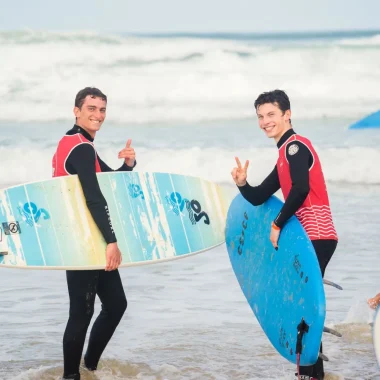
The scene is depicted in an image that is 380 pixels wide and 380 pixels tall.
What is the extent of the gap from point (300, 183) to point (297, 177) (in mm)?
28

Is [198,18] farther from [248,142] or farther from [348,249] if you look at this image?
[348,249]

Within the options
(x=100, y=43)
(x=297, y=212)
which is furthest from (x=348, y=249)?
(x=100, y=43)

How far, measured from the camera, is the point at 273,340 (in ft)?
12.0

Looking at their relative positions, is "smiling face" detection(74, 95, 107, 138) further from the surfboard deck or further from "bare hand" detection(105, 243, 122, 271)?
"bare hand" detection(105, 243, 122, 271)

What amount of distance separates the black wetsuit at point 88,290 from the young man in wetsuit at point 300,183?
0.59m

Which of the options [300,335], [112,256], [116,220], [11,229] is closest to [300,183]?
[300,335]

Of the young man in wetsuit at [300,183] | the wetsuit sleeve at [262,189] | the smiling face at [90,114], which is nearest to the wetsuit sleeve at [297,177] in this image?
the young man in wetsuit at [300,183]

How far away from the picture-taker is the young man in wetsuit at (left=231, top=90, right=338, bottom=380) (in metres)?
3.39

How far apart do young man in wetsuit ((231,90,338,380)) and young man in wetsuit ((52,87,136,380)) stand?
59 centimetres

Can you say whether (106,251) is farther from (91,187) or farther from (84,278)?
(91,187)

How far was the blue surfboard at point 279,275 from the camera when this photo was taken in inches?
129

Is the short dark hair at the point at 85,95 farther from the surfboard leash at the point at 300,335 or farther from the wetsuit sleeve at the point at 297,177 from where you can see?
the surfboard leash at the point at 300,335

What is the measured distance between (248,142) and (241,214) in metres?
10.5

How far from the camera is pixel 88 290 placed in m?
3.68
